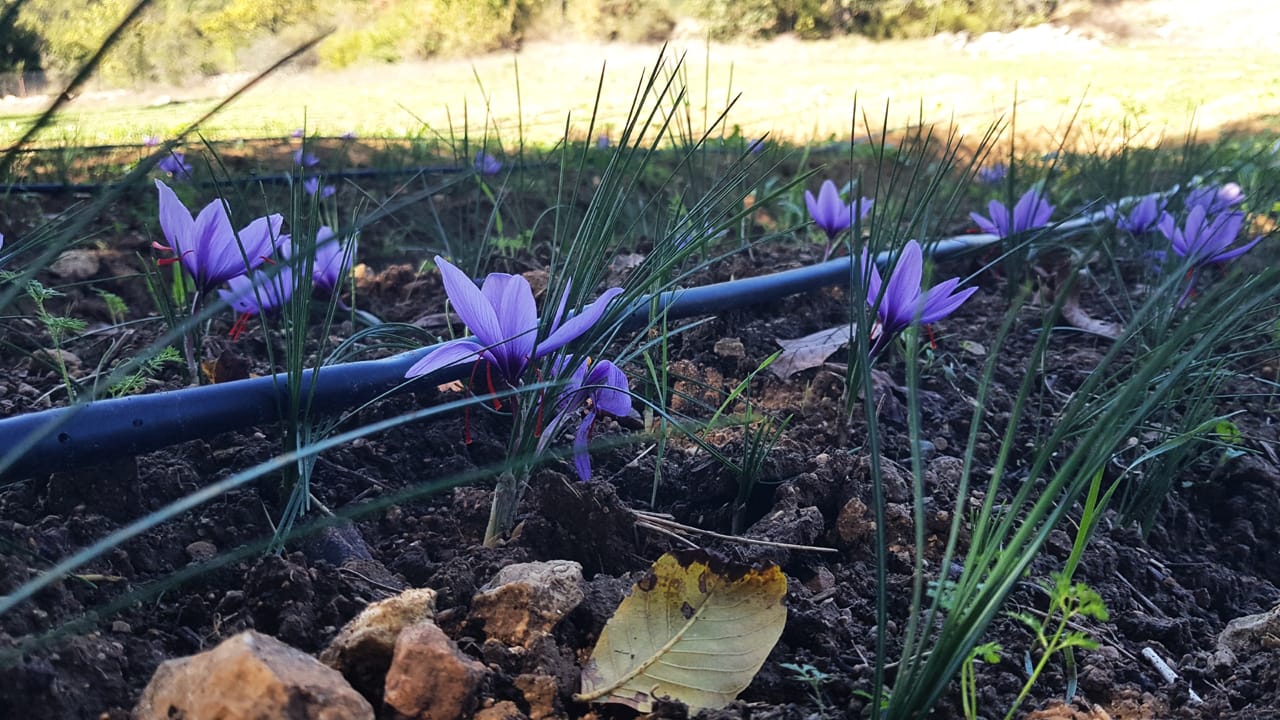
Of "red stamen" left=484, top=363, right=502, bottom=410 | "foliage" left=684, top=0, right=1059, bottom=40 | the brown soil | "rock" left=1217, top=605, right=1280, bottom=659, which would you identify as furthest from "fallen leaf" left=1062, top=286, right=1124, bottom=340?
"foliage" left=684, top=0, right=1059, bottom=40

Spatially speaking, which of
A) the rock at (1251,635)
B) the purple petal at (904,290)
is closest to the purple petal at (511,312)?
the purple petal at (904,290)

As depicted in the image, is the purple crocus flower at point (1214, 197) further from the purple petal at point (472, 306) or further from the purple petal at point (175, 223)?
the purple petal at point (175, 223)

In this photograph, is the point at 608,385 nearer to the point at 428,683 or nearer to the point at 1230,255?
the point at 428,683

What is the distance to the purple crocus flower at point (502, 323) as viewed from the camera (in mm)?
883

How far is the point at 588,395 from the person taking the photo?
3.31 ft

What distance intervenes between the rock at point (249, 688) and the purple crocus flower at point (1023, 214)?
5.17 ft

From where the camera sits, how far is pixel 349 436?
544mm

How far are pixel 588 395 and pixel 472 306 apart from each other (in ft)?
0.58

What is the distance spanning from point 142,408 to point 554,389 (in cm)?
44

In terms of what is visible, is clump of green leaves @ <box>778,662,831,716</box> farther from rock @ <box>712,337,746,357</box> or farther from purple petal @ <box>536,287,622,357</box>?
rock @ <box>712,337,746,357</box>

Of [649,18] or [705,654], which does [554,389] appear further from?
[649,18]

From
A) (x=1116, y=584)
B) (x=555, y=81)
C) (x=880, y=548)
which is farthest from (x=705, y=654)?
(x=555, y=81)

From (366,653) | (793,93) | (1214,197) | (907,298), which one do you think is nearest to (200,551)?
(366,653)

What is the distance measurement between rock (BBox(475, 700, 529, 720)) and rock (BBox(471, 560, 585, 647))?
65mm
